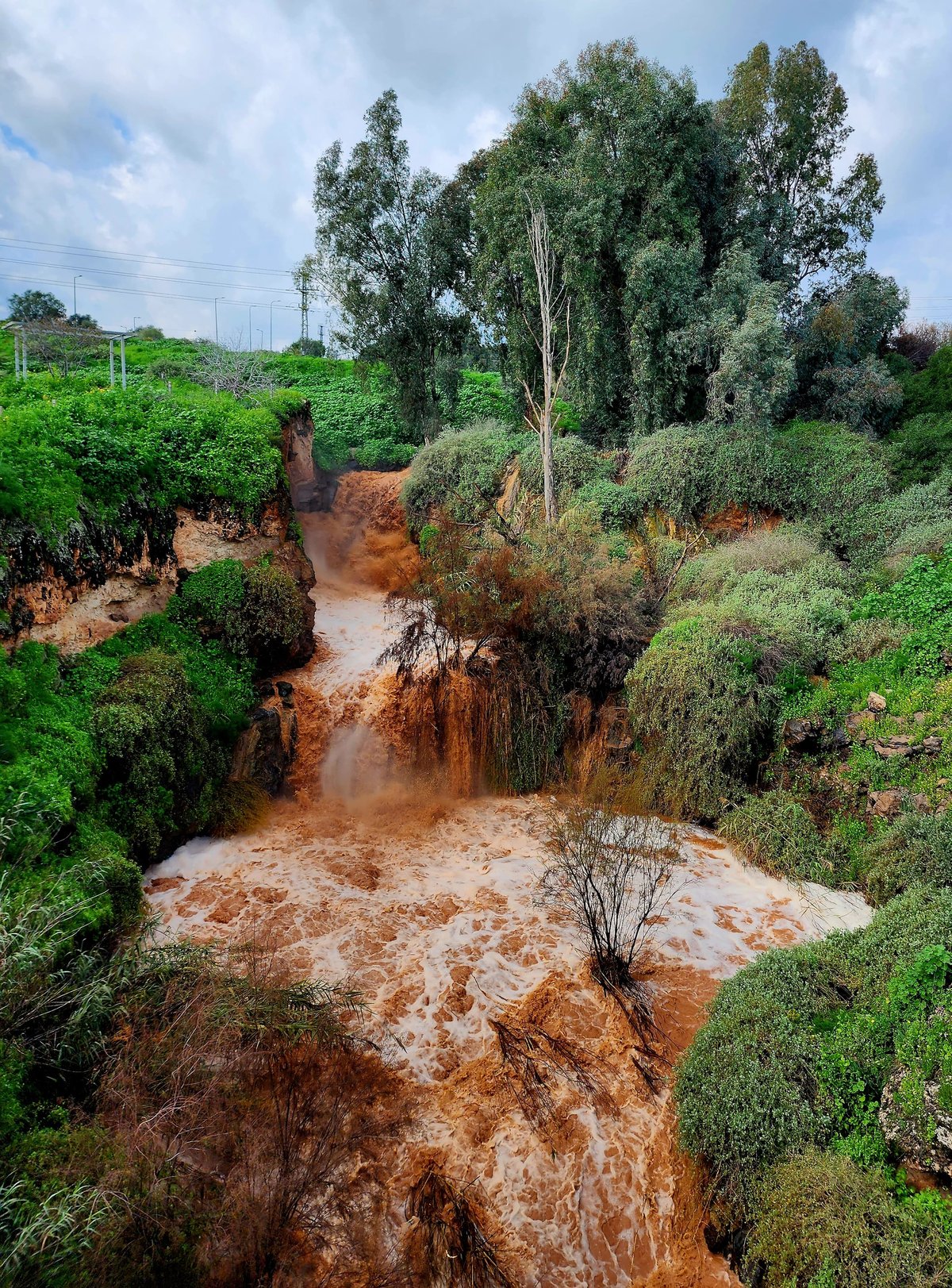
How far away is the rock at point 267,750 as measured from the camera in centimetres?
1048

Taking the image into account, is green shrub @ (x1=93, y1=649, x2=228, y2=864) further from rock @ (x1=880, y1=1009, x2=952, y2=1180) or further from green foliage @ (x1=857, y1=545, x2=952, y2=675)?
green foliage @ (x1=857, y1=545, x2=952, y2=675)

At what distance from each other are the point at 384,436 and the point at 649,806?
19.5 metres

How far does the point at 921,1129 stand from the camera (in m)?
4.02

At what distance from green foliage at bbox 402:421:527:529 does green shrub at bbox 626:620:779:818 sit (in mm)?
8479

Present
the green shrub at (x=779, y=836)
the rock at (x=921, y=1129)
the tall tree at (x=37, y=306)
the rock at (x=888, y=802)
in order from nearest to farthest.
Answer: the rock at (x=921, y=1129) < the rock at (x=888, y=802) < the green shrub at (x=779, y=836) < the tall tree at (x=37, y=306)

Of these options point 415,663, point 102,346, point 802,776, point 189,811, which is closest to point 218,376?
point 102,346

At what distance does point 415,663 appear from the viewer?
39.1 feet

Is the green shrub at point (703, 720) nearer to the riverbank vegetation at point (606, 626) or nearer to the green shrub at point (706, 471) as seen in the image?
the riverbank vegetation at point (606, 626)

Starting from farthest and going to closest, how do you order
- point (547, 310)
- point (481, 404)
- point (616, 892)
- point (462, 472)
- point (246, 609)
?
point (481, 404) < point (462, 472) < point (547, 310) < point (246, 609) < point (616, 892)

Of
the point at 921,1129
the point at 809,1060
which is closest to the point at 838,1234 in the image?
the point at 921,1129

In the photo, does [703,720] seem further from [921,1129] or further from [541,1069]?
[921,1129]

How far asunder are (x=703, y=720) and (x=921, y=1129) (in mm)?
5890

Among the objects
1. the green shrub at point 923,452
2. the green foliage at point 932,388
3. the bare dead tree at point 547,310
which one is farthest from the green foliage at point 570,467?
the green foliage at point 932,388

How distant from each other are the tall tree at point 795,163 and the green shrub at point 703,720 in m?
12.4
